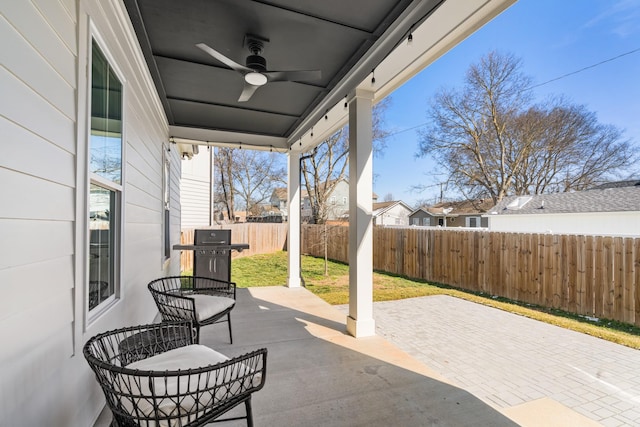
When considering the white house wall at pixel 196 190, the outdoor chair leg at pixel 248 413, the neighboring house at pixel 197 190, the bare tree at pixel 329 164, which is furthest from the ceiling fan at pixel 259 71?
the bare tree at pixel 329 164

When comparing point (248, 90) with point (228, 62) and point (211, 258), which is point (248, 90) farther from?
point (211, 258)

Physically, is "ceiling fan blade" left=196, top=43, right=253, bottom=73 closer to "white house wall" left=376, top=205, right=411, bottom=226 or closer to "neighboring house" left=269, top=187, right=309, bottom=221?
"neighboring house" left=269, top=187, right=309, bottom=221

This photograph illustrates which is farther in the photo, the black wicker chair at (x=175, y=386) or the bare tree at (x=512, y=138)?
the bare tree at (x=512, y=138)

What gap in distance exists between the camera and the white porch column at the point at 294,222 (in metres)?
5.80

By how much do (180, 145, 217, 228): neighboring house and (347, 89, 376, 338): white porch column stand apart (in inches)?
283

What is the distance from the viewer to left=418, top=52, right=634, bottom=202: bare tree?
1098cm

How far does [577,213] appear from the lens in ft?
28.0

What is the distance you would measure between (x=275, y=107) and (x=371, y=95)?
151 cm

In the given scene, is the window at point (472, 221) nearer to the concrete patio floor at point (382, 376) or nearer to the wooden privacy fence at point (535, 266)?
the wooden privacy fence at point (535, 266)

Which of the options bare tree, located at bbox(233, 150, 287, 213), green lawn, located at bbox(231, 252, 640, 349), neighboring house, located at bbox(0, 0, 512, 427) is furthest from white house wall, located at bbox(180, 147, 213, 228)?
bare tree, located at bbox(233, 150, 287, 213)

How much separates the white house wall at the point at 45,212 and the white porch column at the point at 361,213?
91.0 inches

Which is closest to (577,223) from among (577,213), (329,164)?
(577,213)

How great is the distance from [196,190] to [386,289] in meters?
7.27

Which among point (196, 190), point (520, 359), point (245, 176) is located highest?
point (245, 176)
